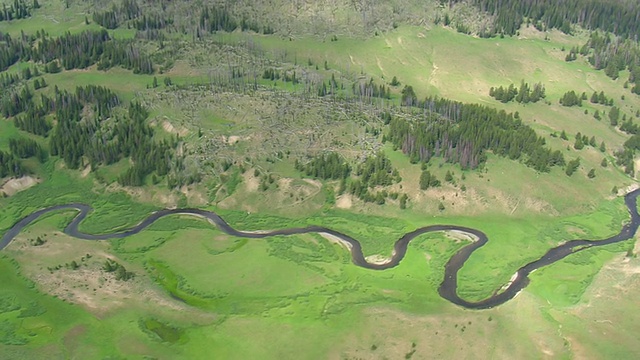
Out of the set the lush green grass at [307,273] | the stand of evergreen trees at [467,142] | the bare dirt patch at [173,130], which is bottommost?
the lush green grass at [307,273]

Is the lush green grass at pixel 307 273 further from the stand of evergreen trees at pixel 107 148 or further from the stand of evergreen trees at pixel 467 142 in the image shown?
the stand of evergreen trees at pixel 107 148

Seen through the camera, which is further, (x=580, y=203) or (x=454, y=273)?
(x=580, y=203)

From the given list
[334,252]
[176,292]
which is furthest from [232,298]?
[334,252]

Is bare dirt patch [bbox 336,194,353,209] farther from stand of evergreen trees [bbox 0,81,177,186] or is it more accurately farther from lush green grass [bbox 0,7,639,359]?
stand of evergreen trees [bbox 0,81,177,186]

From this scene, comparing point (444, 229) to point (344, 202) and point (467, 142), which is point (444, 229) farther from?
point (467, 142)

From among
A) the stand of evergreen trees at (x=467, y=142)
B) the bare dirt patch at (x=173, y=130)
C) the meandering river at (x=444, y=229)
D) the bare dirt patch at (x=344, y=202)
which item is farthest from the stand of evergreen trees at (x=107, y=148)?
the stand of evergreen trees at (x=467, y=142)

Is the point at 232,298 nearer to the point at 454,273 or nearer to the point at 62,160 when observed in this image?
the point at 454,273

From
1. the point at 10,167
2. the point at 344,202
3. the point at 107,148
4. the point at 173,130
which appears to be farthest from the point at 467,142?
the point at 10,167

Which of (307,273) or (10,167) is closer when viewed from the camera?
(307,273)
